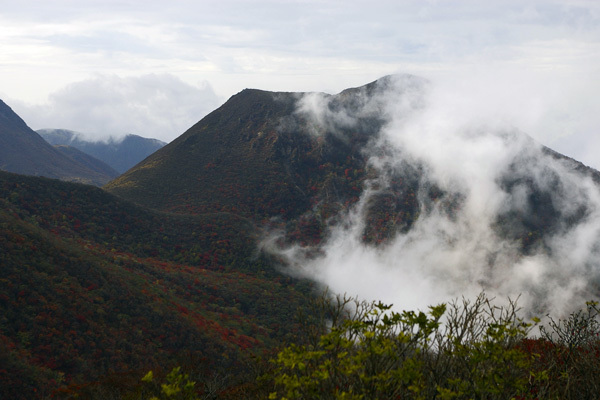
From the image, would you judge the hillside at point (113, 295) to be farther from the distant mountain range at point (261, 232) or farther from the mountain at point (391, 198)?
the mountain at point (391, 198)

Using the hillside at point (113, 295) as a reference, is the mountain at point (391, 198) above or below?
above

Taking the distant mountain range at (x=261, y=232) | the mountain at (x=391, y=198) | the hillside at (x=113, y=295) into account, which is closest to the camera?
the hillside at (x=113, y=295)

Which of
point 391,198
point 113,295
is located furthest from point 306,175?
point 113,295

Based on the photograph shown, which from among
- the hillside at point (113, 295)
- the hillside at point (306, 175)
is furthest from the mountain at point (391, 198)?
the hillside at point (113, 295)

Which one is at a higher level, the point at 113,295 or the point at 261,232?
the point at 261,232

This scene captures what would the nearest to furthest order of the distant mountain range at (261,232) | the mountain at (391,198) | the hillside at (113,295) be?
the hillside at (113,295) → the distant mountain range at (261,232) → the mountain at (391,198)

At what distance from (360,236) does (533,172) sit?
57.6 metres

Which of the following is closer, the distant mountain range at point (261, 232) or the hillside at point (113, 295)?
the hillside at point (113, 295)

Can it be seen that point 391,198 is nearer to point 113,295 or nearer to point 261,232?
point 261,232

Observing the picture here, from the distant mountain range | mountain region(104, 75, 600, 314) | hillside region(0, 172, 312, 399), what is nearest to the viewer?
hillside region(0, 172, 312, 399)

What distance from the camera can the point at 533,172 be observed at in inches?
4692

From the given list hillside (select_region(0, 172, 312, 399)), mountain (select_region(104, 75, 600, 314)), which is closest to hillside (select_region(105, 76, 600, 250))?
mountain (select_region(104, 75, 600, 314))

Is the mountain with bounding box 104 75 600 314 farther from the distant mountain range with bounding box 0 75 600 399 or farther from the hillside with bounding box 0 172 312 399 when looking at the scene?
the hillside with bounding box 0 172 312 399

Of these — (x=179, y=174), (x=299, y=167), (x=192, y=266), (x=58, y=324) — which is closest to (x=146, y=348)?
(x=58, y=324)
